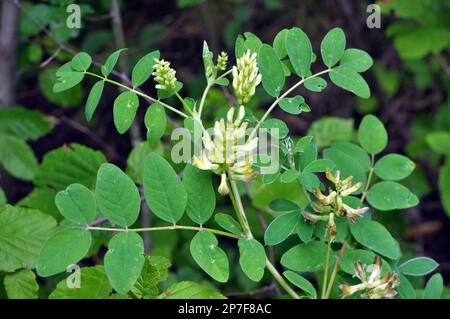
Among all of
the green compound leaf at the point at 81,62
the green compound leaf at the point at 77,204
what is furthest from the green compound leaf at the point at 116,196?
the green compound leaf at the point at 81,62

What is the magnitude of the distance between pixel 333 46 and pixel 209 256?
54 centimetres

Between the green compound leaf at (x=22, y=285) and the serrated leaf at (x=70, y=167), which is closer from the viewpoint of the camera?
the green compound leaf at (x=22, y=285)

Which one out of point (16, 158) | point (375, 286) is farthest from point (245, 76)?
point (16, 158)

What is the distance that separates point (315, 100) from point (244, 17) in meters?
0.54

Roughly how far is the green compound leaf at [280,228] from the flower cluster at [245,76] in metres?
0.29

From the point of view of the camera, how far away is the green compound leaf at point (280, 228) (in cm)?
123

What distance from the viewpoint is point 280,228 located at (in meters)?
1.25

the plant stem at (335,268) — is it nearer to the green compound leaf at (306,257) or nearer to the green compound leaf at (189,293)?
the green compound leaf at (306,257)

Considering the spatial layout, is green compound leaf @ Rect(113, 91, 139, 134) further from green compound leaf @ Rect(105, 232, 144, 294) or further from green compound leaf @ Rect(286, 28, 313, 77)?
green compound leaf @ Rect(286, 28, 313, 77)

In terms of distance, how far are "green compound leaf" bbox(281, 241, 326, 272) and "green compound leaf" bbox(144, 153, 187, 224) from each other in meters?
0.26

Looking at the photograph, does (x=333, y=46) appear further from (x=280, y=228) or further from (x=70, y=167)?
(x=70, y=167)

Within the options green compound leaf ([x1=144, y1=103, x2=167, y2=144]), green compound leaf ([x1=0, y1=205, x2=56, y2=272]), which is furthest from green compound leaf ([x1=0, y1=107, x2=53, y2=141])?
green compound leaf ([x1=144, y1=103, x2=167, y2=144])

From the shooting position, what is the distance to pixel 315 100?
3.04 metres
